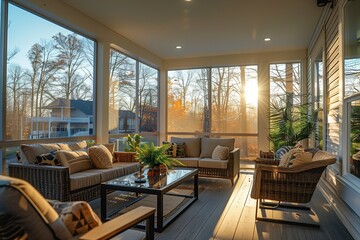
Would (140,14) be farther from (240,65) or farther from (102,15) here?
(240,65)

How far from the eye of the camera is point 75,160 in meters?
3.60

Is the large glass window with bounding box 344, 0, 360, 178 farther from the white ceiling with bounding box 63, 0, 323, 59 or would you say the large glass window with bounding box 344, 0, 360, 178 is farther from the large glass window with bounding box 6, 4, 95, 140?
the large glass window with bounding box 6, 4, 95, 140

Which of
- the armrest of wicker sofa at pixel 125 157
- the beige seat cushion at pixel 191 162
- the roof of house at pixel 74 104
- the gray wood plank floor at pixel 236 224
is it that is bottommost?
the gray wood plank floor at pixel 236 224

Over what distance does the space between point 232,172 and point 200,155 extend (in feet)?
3.19

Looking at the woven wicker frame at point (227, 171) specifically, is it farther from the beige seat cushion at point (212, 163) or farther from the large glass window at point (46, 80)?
the large glass window at point (46, 80)

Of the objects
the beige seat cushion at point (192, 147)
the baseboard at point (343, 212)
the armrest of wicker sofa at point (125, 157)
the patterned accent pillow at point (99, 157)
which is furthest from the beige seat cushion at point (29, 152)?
the baseboard at point (343, 212)

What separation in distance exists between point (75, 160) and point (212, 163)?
2.47 metres

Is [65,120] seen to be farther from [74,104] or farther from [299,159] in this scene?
[299,159]

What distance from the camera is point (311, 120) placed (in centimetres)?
554

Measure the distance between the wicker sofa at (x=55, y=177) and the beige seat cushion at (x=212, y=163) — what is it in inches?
77.8

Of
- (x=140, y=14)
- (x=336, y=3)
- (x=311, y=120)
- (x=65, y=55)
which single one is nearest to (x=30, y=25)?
(x=65, y=55)

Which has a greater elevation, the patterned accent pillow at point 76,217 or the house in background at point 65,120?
the house in background at point 65,120

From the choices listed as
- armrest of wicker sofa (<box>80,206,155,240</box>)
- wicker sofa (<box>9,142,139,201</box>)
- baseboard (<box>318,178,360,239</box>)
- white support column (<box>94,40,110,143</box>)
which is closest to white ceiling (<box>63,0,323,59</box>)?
white support column (<box>94,40,110,143</box>)

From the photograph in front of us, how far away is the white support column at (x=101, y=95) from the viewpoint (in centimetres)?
502
